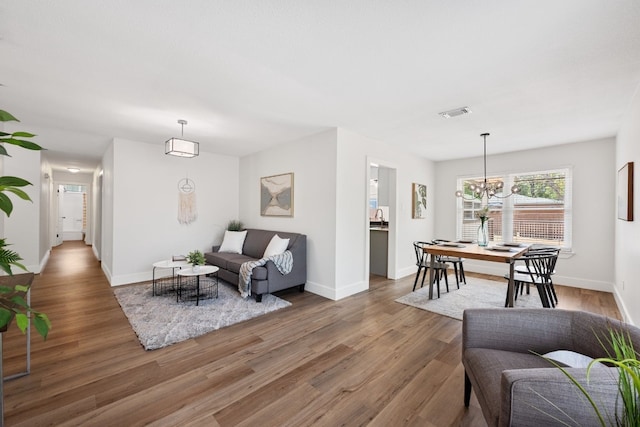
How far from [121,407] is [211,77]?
264 centimetres

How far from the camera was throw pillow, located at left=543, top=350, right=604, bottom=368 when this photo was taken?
140 centimetres

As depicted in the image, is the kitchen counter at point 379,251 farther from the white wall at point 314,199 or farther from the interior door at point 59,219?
the interior door at point 59,219

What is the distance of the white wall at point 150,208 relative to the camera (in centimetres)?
473

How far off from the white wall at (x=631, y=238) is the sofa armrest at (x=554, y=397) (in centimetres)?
258

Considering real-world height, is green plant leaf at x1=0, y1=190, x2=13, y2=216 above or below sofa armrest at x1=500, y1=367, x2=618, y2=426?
above

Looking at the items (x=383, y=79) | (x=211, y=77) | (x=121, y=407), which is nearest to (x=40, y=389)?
(x=121, y=407)

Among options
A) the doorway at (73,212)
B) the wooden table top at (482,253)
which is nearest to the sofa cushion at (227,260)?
the wooden table top at (482,253)

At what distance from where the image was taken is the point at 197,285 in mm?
3918

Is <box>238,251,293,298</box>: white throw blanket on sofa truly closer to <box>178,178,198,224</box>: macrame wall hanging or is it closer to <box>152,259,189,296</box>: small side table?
<box>152,259,189,296</box>: small side table

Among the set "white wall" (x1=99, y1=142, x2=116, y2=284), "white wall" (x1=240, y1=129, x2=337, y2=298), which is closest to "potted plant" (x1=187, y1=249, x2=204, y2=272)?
"white wall" (x1=240, y1=129, x2=337, y2=298)

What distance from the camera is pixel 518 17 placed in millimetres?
1781

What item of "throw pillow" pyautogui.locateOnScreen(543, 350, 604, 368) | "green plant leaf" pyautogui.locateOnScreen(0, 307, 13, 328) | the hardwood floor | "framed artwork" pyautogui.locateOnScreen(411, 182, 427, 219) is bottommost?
the hardwood floor

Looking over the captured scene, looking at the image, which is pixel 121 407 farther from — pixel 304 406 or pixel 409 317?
pixel 409 317

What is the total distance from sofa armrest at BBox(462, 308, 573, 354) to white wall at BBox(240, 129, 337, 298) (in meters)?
2.43
